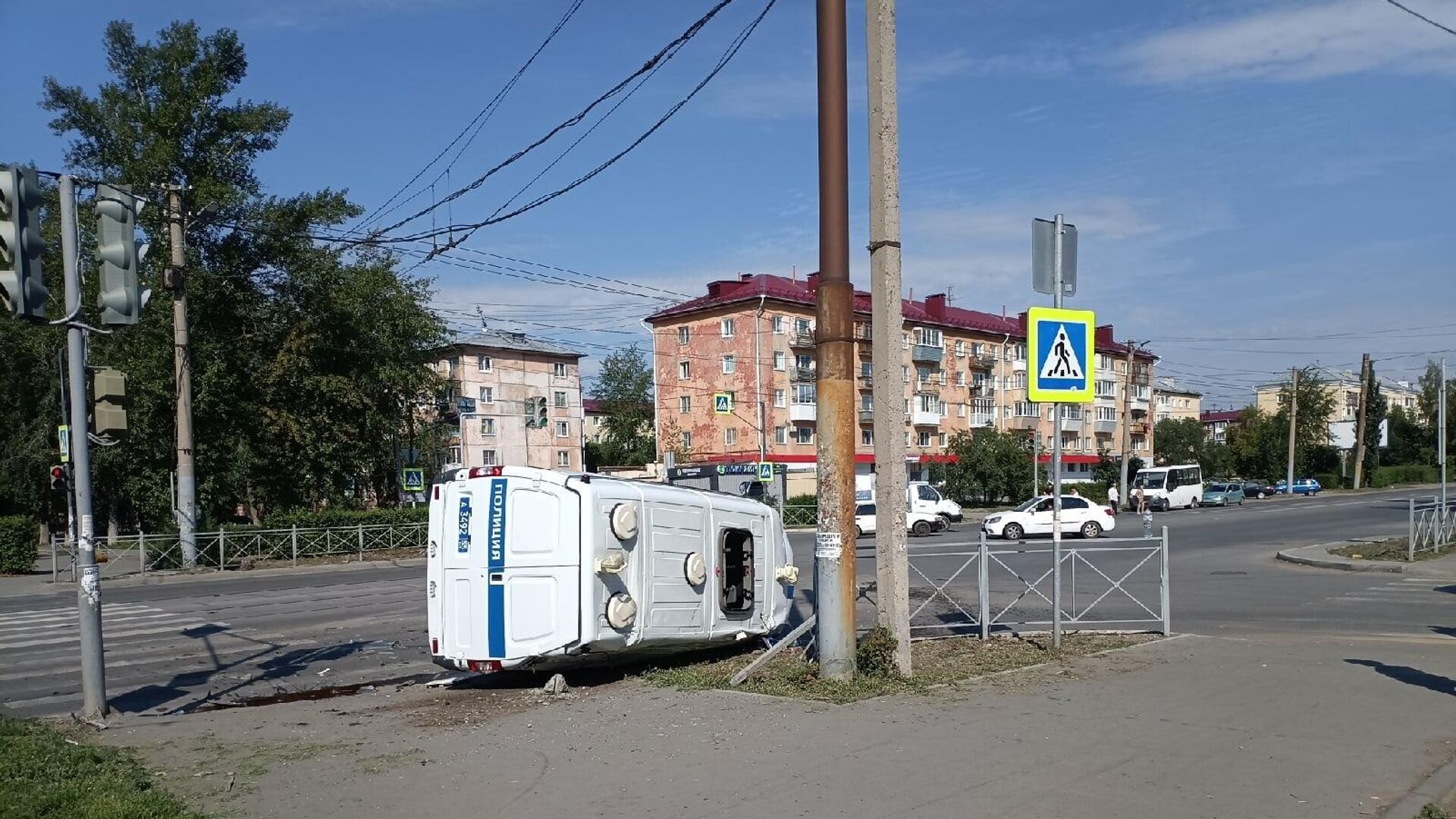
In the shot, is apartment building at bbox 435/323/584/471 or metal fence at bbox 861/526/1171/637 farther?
apartment building at bbox 435/323/584/471

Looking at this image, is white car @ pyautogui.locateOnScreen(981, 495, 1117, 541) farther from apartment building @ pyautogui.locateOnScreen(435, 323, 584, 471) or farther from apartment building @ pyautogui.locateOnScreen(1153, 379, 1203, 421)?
apartment building @ pyautogui.locateOnScreen(1153, 379, 1203, 421)

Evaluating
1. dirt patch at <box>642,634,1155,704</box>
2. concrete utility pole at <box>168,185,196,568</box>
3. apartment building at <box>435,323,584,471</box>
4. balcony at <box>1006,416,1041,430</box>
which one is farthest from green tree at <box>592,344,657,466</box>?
dirt patch at <box>642,634,1155,704</box>

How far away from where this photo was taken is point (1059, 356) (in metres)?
10.9

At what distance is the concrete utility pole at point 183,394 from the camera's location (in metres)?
28.2

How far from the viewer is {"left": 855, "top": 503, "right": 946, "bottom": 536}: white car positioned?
131ft

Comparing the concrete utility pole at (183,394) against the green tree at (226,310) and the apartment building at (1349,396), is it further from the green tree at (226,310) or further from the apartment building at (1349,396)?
the apartment building at (1349,396)

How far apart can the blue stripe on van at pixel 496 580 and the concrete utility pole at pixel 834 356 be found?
9.02 feet

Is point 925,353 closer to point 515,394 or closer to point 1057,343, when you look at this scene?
point 515,394

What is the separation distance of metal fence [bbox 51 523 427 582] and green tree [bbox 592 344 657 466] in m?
60.9

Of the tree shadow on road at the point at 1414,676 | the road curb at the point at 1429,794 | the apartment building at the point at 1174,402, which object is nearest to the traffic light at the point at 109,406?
the road curb at the point at 1429,794

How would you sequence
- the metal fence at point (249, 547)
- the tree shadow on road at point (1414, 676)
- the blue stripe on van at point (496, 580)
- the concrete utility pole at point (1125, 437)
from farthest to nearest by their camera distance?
1. the concrete utility pole at point (1125, 437)
2. the metal fence at point (249, 547)
3. the blue stripe on van at point (496, 580)
4. the tree shadow on road at point (1414, 676)

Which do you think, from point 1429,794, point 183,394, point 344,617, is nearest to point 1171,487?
point 183,394

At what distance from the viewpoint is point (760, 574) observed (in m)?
11.7

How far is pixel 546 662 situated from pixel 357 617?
8845 millimetres
